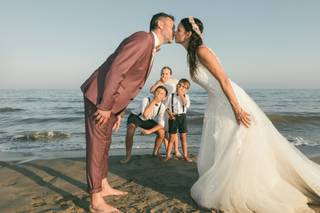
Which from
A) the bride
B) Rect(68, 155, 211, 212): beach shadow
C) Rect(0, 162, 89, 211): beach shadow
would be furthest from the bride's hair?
Rect(0, 162, 89, 211): beach shadow

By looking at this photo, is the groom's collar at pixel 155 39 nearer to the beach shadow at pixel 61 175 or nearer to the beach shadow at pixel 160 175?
the beach shadow at pixel 160 175

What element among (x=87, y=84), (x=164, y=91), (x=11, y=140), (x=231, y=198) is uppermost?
(x=87, y=84)

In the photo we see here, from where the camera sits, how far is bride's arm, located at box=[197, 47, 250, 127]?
3.35m

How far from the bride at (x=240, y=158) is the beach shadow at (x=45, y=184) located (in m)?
1.37

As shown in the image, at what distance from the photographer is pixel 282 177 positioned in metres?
3.46

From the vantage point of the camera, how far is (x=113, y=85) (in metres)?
3.05

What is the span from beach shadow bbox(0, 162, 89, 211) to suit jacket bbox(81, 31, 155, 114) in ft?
4.19

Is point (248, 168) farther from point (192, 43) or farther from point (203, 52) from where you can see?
point (192, 43)

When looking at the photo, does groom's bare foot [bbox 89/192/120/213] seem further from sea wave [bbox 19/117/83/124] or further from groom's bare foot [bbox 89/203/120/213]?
sea wave [bbox 19/117/83/124]

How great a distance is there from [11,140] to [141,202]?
8.83 m

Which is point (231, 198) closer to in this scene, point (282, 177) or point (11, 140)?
point (282, 177)

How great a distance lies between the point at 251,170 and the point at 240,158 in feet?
0.54

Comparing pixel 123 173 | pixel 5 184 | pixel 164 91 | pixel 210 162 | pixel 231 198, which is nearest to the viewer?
pixel 231 198

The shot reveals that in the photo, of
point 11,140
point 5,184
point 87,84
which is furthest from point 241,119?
point 11,140
